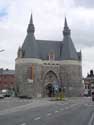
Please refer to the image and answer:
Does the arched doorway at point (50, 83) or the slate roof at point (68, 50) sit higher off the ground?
the slate roof at point (68, 50)

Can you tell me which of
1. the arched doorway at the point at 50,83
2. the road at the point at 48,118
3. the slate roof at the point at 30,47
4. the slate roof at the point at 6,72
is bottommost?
the road at the point at 48,118

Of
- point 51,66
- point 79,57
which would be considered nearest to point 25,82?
point 51,66

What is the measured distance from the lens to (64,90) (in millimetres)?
128000

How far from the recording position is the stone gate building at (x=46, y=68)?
404 ft

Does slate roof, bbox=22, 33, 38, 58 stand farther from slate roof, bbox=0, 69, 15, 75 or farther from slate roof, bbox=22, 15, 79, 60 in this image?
slate roof, bbox=0, 69, 15, 75

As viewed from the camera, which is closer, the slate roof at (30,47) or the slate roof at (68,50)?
the slate roof at (30,47)

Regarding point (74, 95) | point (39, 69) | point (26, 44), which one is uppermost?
point (26, 44)

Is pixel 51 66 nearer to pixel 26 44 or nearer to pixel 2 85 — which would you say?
pixel 26 44

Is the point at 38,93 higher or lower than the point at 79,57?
lower

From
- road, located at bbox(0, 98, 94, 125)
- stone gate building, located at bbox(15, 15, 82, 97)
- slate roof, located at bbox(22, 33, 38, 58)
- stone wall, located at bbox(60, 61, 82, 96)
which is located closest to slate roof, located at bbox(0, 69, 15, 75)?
stone gate building, located at bbox(15, 15, 82, 97)

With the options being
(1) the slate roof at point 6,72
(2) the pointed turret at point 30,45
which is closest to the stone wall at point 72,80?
(2) the pointed turret at point 30,45

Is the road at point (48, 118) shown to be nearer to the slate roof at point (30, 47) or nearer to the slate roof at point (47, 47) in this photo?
the slate roof at point (30, 47)

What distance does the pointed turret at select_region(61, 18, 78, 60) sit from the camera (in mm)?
129250

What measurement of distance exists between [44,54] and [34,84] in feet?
45.2
